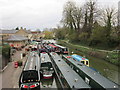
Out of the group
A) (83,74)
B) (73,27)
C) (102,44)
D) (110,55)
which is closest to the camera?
(83,74)

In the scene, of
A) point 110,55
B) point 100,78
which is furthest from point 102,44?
point 100,78

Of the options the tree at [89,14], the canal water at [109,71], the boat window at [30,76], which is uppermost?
the tree at [89,14]

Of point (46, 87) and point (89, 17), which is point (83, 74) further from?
point (89, 17)

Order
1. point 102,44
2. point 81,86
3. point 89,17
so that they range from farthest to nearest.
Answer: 1. point 89,17
2. point 102,44
3. point 81,86

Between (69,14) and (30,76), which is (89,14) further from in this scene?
(30,76)

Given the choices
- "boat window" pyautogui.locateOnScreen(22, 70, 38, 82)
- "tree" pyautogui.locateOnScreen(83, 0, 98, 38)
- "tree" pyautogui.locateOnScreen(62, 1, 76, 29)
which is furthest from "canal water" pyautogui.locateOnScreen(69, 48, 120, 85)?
"tree" pyautogui.locateOnScreen(62, 1, 76, 29)

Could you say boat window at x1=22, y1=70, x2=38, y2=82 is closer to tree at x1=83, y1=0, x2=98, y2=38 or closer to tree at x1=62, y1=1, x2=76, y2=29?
tree at x1=83, y1=0, x2=98, y2=38

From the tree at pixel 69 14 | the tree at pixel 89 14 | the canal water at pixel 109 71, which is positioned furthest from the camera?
the tree at pixel 69 14

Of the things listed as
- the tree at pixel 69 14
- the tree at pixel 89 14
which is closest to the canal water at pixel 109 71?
the tree at pixel 89 14

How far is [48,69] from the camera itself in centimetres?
1384

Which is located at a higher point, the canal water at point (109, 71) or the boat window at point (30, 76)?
the boat window at point (30, 76)

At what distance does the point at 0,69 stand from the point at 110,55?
1716cm

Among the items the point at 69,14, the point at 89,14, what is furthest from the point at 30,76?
the point at 69,14

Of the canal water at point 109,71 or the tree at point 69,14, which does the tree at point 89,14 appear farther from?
the canal water at point 109,71
